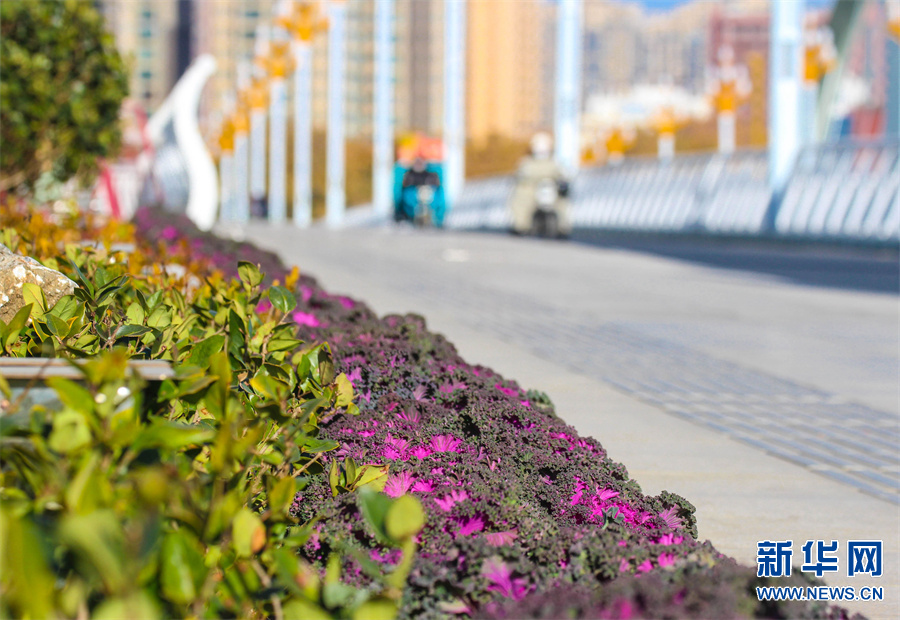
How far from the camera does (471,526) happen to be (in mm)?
3189

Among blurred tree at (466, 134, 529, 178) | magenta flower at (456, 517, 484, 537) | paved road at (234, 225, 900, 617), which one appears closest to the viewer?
magenta flower at (456, 517, 484, 537)

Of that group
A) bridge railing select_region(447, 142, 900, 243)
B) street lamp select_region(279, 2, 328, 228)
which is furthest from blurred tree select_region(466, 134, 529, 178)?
bridge railing select_region(447, 142, 900, 243)

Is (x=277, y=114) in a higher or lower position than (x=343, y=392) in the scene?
lower

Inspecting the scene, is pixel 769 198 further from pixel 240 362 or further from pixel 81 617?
pixel 81 617

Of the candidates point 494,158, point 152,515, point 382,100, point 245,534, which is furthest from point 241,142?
point 152,515

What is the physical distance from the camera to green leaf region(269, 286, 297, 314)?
4262 mm

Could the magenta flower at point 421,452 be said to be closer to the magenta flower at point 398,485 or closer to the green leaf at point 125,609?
the magenta flower at point 398,485

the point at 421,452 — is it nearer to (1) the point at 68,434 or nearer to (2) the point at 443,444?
(2) the point at 443,444

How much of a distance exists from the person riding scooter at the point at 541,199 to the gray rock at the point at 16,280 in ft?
77.1

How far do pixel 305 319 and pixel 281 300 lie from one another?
2056mm

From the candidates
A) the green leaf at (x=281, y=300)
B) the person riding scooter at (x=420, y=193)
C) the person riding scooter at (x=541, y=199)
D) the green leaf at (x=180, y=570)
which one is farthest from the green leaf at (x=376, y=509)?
the person riding scooter at (x=420, y=193)

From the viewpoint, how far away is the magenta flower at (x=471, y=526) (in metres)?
3.18

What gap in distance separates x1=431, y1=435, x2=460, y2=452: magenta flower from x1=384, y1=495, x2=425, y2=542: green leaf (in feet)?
5.55

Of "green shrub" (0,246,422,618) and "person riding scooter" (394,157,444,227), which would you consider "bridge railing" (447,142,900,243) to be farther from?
"green shrub" (0,246,422,618)
